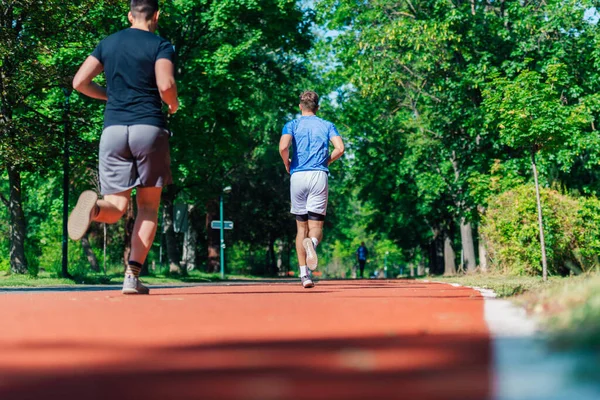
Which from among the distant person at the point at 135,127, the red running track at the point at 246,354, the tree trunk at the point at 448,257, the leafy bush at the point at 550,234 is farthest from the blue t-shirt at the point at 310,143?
the tree trunk at the point at 448,257

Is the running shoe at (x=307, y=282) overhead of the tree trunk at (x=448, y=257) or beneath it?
beneath

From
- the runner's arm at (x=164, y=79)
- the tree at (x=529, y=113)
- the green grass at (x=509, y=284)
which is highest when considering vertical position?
the tree at (x=529, y=113)

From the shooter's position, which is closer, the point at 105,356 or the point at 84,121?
the point at 105,356

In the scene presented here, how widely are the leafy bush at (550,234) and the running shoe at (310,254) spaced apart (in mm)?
11795

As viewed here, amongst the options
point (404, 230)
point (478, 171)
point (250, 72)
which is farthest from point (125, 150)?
point (404, 230)

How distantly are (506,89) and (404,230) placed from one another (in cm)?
2942

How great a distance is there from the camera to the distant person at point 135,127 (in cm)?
781

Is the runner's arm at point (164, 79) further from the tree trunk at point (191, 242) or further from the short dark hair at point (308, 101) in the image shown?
the tree trunk at point (191, 242)

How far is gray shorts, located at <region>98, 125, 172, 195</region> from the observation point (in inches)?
307

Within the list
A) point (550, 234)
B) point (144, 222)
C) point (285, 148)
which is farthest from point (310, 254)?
point (550, 234)

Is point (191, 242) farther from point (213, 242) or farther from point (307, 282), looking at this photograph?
point (307, 282)

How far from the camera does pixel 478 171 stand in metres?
30.4

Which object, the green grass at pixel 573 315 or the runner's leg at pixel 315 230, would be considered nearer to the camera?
the green grass at pixel 573 315

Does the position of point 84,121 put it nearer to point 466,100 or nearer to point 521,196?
point 521,196
